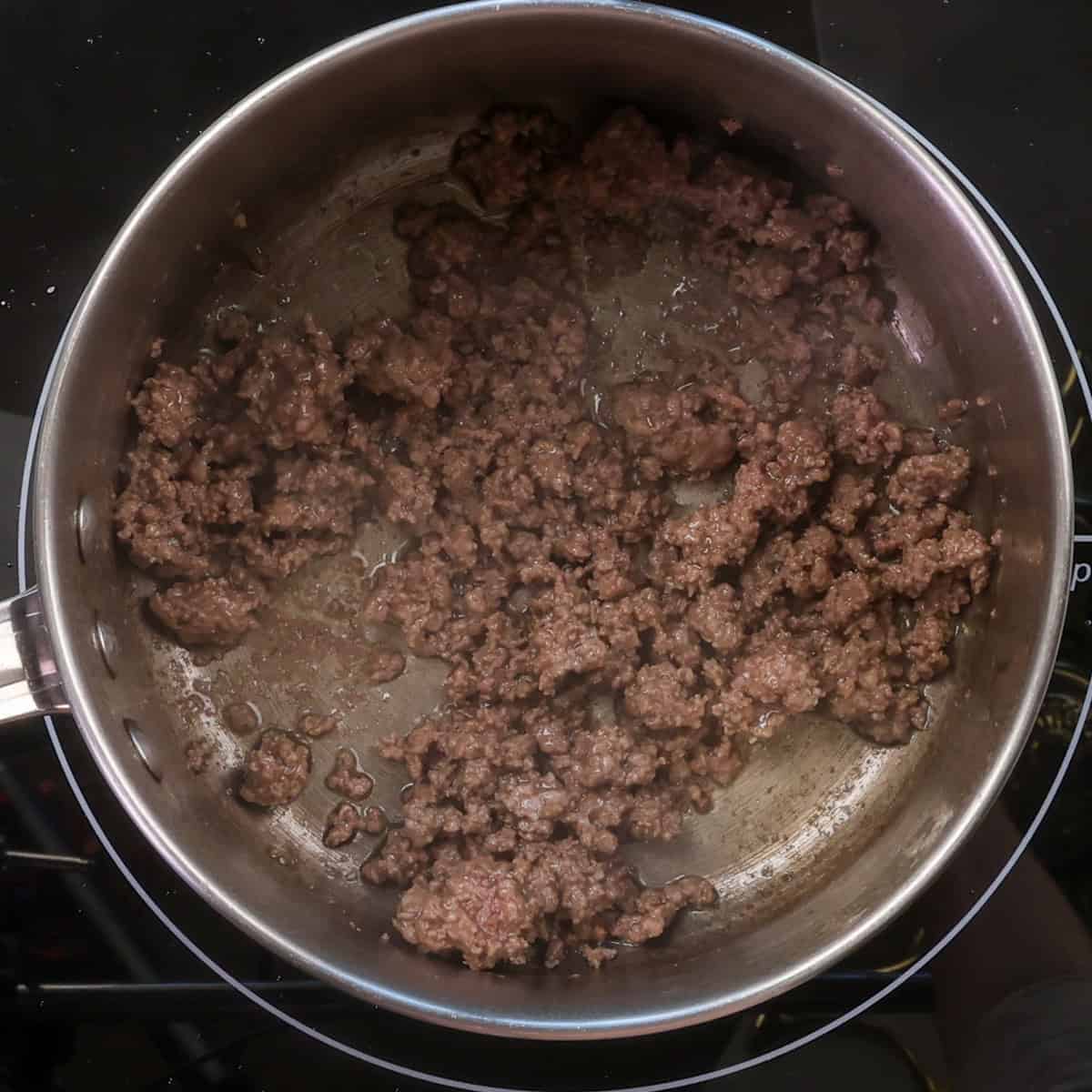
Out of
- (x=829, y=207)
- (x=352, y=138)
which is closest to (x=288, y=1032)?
(x=352, y=138)

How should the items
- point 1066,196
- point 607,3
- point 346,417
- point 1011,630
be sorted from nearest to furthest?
point 607,3 → point 1011,630 → point 1066,196 → point 346,417

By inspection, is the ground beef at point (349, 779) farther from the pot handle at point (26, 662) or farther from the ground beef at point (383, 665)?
the pot handle at point (26, 662)

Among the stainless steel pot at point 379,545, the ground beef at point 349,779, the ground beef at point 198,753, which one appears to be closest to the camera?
the stainless steel pot at point 379,545

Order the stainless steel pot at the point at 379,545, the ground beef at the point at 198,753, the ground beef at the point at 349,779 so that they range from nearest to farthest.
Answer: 1. the stainless steel pot at the point at 379,545
2. the ground beef at the point at 198,753
3. the ground beef at the point at 349,779

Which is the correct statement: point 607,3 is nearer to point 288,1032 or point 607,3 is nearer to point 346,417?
point 346,417

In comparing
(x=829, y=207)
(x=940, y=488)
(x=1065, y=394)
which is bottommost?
(x=940, y=488)

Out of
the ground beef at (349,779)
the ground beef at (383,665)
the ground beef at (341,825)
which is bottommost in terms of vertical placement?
the ground beef at (341,825)

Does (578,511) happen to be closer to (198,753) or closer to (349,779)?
(349,779)

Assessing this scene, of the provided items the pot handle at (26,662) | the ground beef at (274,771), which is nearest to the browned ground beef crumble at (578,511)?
the ground beef at (274,771)
